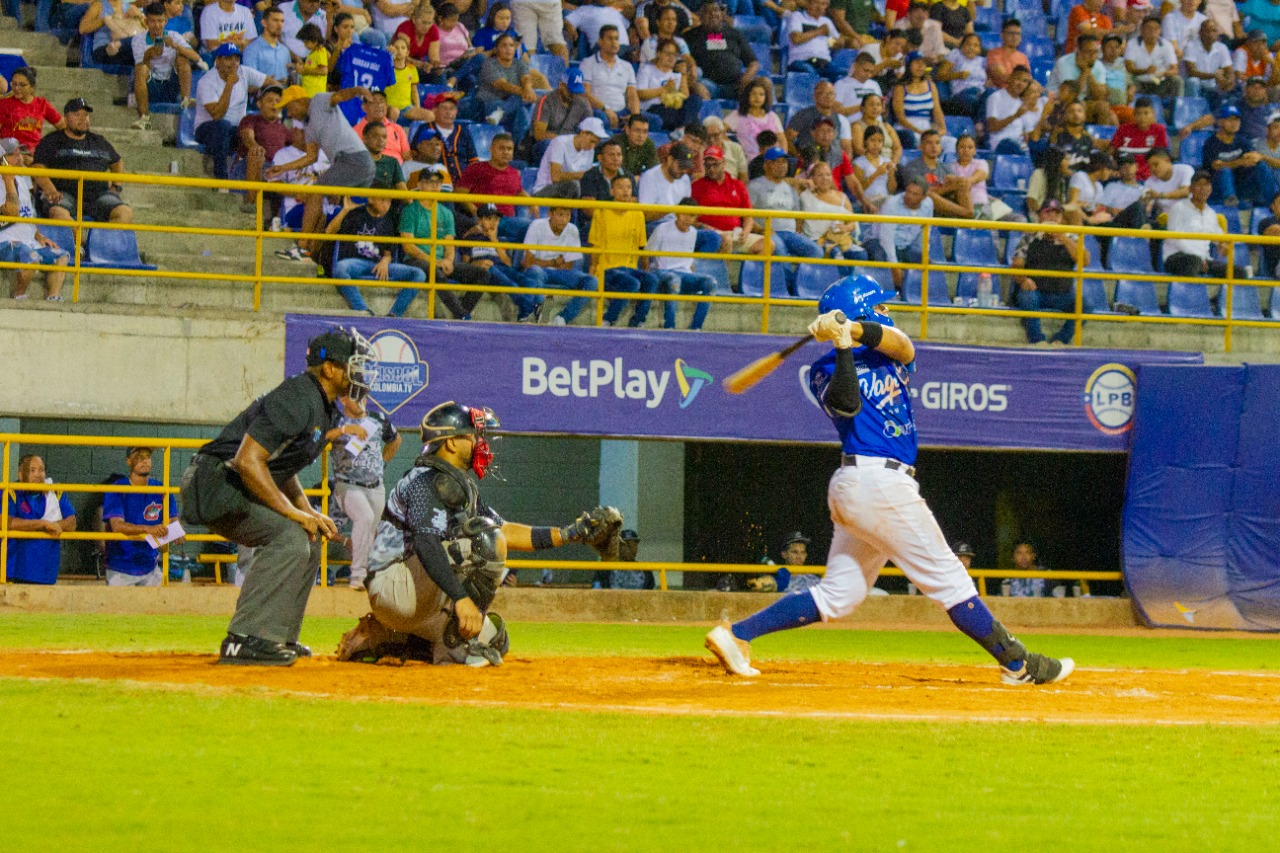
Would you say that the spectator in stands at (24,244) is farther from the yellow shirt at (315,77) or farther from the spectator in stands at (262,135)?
the yellow shirt at (315,77)

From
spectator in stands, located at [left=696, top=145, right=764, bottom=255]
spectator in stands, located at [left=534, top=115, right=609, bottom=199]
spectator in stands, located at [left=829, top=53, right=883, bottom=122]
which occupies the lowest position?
spectator in stands, located at [left=696, top=145, right=764, bottom=255]

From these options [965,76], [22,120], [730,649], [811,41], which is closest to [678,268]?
[811,41]

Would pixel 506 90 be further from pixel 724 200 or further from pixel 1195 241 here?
pixel 1195 241

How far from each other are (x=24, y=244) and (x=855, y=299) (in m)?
9.22

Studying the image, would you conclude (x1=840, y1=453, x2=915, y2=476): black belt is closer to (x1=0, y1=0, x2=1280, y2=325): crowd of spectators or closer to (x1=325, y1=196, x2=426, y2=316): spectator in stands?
(x1=0, y1=0, x2=1280, y2=325): crowd of spectators

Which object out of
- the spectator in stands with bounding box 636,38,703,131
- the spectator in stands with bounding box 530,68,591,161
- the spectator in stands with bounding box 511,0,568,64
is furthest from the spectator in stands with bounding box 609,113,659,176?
the spectator in stands with bounding box 511,0,568,64

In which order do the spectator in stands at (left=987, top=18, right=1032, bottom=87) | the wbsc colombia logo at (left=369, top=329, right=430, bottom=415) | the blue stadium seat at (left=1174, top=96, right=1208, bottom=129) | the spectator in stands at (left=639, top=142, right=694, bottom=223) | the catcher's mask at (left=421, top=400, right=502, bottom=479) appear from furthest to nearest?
the blue stadium seat at (left=1174, top=96, right=1208, bottom=129)
the spectator in stands at (left=987, top=18, right=1032, bottom=87)
the spectator in stands at (left=639, top=142, right=694, bottom=223)
the wbsc colombia logo at (left=369, top=329, right=430, bottom=415)
the catcher's mask at (left=421, top=400, right=502, bottom=479)

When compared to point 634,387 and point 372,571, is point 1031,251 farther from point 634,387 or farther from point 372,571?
point 372,571

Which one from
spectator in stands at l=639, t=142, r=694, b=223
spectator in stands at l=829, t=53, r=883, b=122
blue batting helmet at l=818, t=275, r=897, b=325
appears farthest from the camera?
spectator in stands at l=829, t=53, r=883, b=122

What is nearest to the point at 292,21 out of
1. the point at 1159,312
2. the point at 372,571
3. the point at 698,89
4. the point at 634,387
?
the point at 698,89

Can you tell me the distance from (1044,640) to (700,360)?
4.26m

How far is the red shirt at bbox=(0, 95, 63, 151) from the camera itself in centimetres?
1617

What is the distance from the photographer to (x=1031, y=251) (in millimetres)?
17703

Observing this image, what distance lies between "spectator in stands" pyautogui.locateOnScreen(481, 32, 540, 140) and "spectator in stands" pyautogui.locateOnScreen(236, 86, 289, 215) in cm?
245
